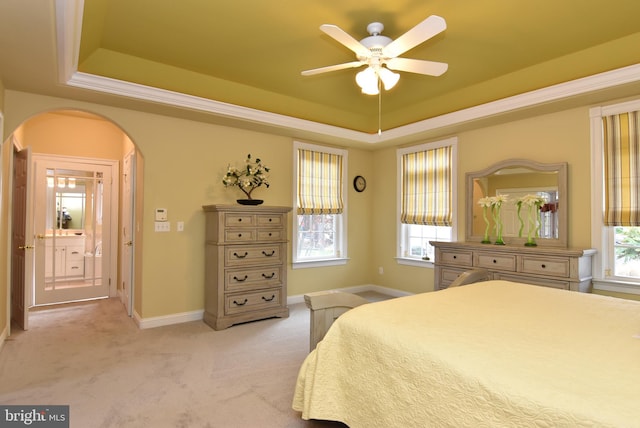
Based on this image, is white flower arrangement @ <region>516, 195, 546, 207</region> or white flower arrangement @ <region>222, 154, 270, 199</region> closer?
white flower arrangement @ <region>516, 195, 546, 207</region>

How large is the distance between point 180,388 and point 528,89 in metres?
4.19

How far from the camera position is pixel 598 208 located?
3422 millimetres

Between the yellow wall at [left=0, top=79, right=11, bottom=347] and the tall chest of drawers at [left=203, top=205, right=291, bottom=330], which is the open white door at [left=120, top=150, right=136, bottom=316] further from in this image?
the yellow wall at [left=0, top=79, right=11, bottom=347]

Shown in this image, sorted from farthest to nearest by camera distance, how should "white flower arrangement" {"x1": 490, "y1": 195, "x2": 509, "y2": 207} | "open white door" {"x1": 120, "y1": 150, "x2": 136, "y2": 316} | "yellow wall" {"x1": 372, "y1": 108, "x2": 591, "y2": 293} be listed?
"open white door" {"x1": 120, "y1": 150, "x2": 136, "y2": 316} < "white flower arrangement" {"x1": 490, "y1": 195, "x2": 509, "y2": 207} < "yellow wall" {"x1": 372, "y1": 108, "x2": 591, "y2": 293}

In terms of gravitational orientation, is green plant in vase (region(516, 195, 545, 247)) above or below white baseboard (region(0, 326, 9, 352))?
above

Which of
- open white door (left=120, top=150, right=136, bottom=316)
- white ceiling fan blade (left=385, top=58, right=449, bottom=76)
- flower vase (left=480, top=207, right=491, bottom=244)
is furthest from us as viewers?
open white door (left=120, top=150, right=136, bottom=316)

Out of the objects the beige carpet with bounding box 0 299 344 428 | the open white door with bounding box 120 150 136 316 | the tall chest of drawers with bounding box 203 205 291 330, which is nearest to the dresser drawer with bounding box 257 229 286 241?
the tall chest of drawers with bounding box 203 205 291 330

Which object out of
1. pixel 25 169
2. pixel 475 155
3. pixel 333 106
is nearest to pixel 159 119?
pixel 25 169

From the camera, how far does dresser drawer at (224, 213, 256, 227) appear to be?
393cm

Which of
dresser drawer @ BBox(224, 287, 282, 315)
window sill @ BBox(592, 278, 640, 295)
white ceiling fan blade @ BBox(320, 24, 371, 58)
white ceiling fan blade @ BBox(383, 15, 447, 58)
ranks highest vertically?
white ceiling fan blade @ BBox(320, 24, 371, 58)

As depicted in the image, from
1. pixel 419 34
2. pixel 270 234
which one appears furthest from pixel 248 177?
pixel 419 34

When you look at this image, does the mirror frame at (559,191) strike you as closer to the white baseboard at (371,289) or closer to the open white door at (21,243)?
the white baseboard at (371,289)

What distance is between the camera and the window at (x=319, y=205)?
5.11 metres

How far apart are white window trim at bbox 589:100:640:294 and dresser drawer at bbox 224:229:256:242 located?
11.6 ft
